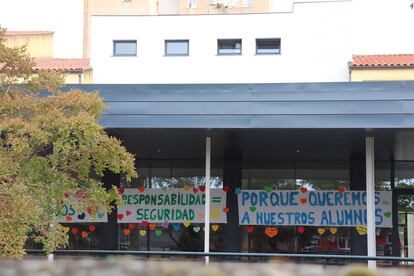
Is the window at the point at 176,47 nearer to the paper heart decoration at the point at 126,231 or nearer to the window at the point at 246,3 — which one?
the paper heart decoration at the point at 126,231

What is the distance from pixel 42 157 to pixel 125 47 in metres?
20.1

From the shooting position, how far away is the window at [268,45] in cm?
2802

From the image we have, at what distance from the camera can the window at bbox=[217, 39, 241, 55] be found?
2819 cm

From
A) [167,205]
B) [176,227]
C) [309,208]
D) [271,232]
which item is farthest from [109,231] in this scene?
[309,208]

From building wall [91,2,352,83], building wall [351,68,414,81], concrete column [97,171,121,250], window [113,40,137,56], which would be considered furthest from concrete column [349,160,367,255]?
window [113,40,137,56]

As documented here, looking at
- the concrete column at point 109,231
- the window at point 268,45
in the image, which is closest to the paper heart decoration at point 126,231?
the concrete column at point 109,231

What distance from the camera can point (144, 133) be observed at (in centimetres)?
1520

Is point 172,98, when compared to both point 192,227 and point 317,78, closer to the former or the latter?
point 192,227

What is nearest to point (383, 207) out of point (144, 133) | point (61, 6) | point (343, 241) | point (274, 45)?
point (343, 241)

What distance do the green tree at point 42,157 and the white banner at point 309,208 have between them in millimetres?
10009

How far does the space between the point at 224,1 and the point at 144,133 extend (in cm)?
3594

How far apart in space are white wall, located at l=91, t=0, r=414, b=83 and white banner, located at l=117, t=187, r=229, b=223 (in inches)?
335

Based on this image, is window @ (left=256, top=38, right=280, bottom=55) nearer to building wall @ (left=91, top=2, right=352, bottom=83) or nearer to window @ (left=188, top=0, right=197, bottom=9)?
building wall @ (left=91, top=2, right=352, bottom=83)

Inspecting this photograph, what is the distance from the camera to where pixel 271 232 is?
19.7 meters
